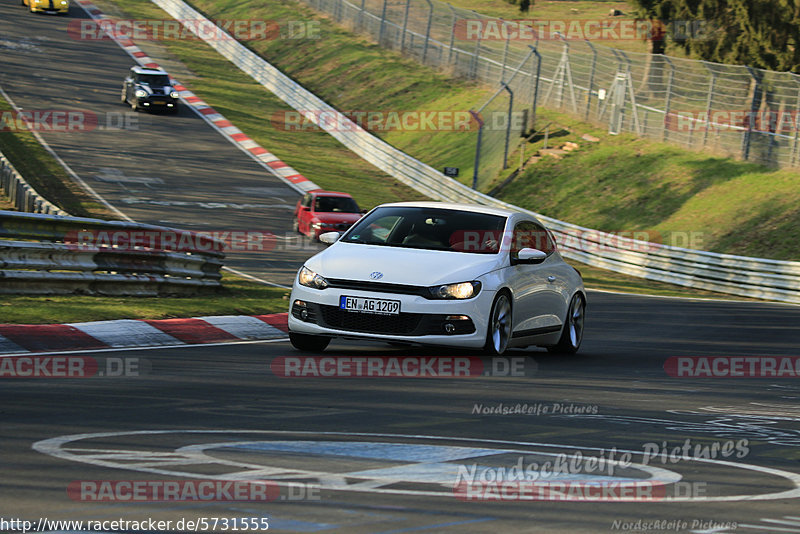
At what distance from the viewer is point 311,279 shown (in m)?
11.1

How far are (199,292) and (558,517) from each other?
12.9 meters

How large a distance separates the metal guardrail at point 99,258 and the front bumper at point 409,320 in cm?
440

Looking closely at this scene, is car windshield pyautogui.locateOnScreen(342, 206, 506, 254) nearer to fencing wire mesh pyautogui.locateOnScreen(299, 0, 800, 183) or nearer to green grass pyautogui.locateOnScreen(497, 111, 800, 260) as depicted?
green grass pyautogui.locateOnScreen(497, 111, 800, 260)

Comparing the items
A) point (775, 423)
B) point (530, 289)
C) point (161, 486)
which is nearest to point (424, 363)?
point (530, 289)

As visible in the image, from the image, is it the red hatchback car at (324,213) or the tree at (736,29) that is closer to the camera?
the red hatchback car at (324,213)

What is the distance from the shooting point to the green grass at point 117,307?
12002mm

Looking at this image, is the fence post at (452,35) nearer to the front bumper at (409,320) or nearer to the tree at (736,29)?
the tree at (736,29)

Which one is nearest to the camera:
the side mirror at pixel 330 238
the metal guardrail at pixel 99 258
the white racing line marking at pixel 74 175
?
the side mirror at pixel 330 238

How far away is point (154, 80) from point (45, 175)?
1403cm

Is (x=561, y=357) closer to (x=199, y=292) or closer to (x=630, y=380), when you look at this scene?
(x=630, y=380)

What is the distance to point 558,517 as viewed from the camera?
4883 millimetres

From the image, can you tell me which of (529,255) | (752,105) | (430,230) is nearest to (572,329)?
(529,255)

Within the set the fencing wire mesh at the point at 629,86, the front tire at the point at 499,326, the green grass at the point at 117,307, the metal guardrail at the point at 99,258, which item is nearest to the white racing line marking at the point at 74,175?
the fencing wire mesh at the point at 629,86

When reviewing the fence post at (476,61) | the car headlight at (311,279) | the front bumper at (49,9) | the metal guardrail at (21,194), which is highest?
the front bumper at (49,9)
